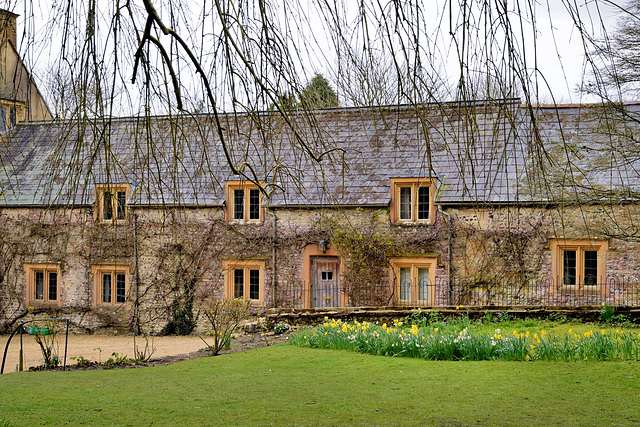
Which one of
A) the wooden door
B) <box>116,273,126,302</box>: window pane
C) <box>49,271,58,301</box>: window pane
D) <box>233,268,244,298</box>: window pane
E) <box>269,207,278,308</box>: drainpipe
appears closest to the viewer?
the wooden door

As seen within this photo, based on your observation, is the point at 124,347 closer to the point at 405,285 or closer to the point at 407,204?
the point at 405,285

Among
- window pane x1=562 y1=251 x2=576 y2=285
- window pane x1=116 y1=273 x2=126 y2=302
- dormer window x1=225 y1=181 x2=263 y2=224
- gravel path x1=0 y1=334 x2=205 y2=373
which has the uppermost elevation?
dormer window x1=225 y1=181 x2=263 y2=224

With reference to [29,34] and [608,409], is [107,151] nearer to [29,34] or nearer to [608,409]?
[29,34]

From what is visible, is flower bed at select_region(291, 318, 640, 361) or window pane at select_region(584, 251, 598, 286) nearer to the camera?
flower bed at select_region(291, 318, 640, 361)

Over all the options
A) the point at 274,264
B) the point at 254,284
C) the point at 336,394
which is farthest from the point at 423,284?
the point at 336,394

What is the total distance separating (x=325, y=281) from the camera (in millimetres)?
17562

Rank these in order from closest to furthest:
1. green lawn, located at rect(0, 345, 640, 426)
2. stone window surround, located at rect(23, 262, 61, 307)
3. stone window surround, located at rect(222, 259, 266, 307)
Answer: green lawn, located at rect(0, 345, 640, 426) < stone window surround, located at rect(222, 259, 266, 307) < stone window surround, located at rect(23, 262, 61, 307)

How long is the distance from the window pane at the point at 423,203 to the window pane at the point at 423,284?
4.75 feet

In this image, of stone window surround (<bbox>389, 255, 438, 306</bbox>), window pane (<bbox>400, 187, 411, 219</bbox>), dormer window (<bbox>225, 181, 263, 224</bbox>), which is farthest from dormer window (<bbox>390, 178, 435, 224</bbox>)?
dormer window (<bbox>225, 181, 263, 224</bbox>)

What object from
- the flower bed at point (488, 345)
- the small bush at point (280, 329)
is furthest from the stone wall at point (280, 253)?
the flower bed at point (488, 345)

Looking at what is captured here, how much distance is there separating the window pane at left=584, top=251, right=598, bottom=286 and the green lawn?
713 cm

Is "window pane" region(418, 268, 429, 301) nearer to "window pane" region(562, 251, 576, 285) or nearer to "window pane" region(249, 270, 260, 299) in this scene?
"window pane" region(562, 251, 576, 285)

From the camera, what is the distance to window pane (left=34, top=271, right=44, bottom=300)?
65.5 feet

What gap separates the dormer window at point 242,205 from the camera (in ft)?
59.5
